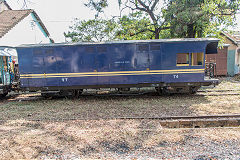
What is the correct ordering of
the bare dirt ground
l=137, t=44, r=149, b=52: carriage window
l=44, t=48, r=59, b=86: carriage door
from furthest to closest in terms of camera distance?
l=44, t=48, r=59, b=86: carriage door
l=137, t=44, r=149, b=52: carriage window
the bare dirt ground

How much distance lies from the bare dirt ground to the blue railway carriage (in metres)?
1.67

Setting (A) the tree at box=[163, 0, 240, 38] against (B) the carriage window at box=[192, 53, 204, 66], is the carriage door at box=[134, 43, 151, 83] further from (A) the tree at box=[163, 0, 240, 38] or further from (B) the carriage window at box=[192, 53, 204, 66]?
(A) the tree at box=[163, 0, 240, 38]

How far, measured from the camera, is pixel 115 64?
9.73 m

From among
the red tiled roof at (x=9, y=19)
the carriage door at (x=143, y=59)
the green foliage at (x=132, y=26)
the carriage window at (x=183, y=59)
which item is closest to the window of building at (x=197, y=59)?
the carriage window at (x=183, y=59)

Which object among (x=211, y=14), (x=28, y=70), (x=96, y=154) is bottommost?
(x=96, y=154)

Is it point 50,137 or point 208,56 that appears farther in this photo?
→ point 208,56

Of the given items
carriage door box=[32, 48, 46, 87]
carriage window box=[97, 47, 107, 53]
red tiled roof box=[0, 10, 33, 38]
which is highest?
red tiled roof box=[0, 10, 33, 38]

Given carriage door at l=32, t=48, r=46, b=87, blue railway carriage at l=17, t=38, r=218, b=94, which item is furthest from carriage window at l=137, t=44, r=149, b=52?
carriage door at l=32, t=48, r=46, b=87

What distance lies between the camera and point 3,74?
11.0m

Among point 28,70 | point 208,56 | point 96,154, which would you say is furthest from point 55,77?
point 208,56

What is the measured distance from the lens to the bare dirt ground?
4.29 meters

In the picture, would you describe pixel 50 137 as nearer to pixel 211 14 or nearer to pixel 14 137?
pixel 14 137

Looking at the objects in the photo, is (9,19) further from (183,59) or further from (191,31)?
(183,59)

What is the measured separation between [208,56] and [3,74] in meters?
19.1
